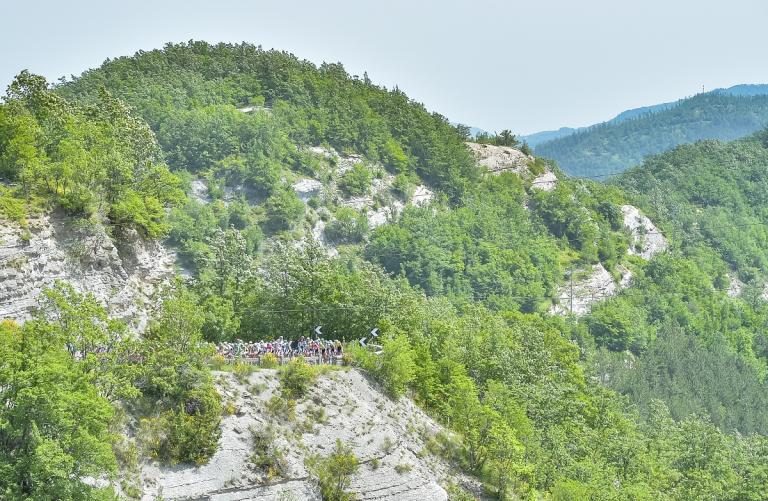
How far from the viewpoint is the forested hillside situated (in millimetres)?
52906

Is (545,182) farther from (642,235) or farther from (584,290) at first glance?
(584,290)

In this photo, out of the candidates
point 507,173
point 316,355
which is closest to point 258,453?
point 316,355

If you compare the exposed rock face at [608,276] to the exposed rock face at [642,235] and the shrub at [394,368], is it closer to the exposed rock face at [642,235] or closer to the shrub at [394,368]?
the exposed rock face at [642,235]

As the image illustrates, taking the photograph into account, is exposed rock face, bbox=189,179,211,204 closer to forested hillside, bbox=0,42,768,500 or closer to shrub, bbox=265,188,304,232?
forested hillside, bbox=0,42,768,500

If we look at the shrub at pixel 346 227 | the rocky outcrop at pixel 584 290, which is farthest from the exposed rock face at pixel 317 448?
the rocky outcrop at pixel 584 290

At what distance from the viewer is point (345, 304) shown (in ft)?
249

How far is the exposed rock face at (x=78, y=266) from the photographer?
59219 mm

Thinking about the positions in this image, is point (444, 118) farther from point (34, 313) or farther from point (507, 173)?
point (34, 313)

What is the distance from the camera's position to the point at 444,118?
630 ft

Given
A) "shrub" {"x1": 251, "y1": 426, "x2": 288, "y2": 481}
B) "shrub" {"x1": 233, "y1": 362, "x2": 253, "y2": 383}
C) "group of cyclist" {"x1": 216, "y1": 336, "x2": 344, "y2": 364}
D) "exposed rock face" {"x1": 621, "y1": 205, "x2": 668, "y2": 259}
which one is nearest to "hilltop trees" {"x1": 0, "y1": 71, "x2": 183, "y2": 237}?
"group of cyclist" {"x1": 216, "y1": 336, "x2": 344, "y2": 364}

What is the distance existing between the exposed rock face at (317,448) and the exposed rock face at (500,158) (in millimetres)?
122430

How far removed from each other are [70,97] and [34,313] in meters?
94.9

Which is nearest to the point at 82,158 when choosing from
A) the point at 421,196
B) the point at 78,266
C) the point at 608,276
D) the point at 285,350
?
the point at 78,266

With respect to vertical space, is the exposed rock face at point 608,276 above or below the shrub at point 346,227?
below
